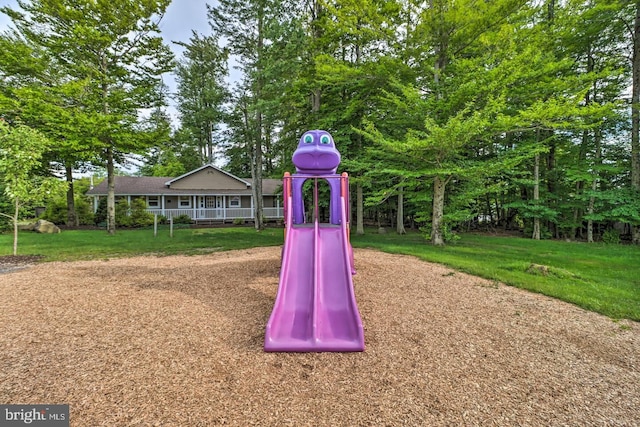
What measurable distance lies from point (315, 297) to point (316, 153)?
3131 millimetres

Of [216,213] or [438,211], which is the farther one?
[216,213]

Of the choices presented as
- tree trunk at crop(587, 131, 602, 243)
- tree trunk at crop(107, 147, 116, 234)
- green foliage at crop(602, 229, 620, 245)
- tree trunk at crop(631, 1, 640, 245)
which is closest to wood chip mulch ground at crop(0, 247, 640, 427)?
tree trunk at crop(107, 147, 116, 234)

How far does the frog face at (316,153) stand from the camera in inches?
229

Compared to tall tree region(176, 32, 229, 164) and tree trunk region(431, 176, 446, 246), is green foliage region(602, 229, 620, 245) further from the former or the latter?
tall tree region(176, 32, 229, 164)

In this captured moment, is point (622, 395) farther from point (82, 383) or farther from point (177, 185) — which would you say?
point (177, 185)

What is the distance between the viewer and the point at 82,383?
255 centimetres

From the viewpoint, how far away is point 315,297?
368 centimetres

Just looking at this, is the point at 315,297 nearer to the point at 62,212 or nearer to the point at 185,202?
the point at 185,202

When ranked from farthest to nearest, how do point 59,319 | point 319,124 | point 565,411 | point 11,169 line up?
point 319,124
point 11,169
point 59,319
point 565,411

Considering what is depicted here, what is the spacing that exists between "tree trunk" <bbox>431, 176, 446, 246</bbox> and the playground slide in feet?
23.8

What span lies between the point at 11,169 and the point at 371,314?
10189 millimetres

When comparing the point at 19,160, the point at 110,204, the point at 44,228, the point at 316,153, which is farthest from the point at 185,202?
the point at 316,153

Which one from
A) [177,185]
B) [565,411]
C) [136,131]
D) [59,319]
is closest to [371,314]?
[565,411]

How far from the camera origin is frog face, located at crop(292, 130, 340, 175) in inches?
229
